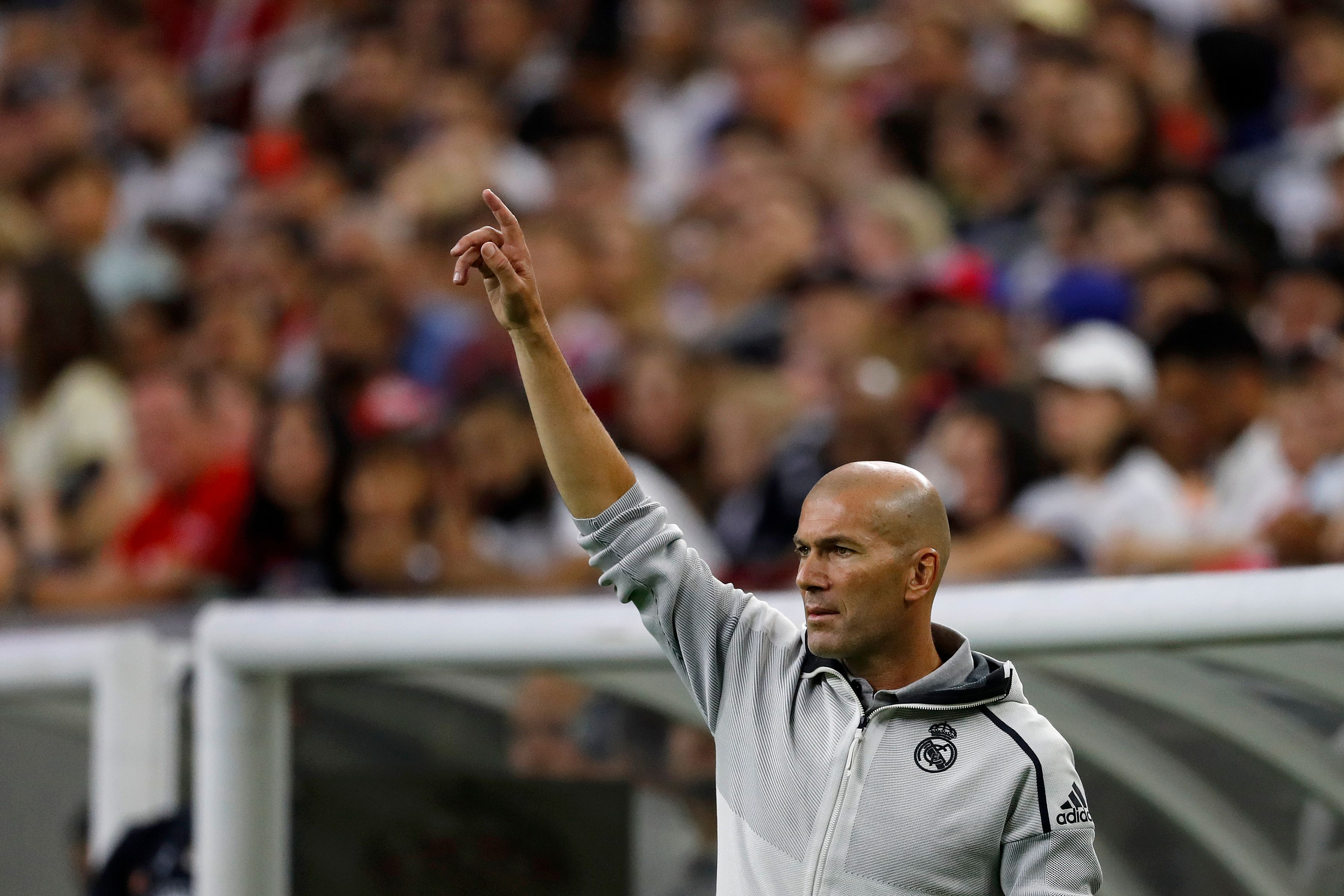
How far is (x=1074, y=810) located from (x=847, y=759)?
0.93ft

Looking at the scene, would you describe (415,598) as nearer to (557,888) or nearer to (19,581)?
(557,888)

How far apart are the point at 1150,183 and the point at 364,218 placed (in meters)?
3.77

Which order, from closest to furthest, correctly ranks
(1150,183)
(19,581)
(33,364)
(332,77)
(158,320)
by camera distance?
(1150,183) < (19,581) < (33,364) < (158,320) < (332,77)

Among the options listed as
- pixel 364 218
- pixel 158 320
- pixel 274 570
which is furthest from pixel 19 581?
pixel 364 218

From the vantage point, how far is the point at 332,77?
9688 millimetres

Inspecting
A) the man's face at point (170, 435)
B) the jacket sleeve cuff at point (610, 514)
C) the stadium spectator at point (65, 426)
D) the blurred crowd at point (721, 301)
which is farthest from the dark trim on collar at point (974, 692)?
the stadium spectator at point (65, 426)

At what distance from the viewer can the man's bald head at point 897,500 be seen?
2.36 meters

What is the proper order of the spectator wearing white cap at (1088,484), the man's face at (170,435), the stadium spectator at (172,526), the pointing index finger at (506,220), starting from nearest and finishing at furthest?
the pointing index finger at (506,220) → the spectator wearing white cap at (1088,484) → the stadium spectator at (172,526) → the man's face at (170,435)

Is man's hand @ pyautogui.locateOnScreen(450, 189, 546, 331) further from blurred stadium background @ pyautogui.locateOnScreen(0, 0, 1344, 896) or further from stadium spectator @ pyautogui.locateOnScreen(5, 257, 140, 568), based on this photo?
stadium spectator @ pyautogui.locateOnScreen(5, 257, 140, 568)

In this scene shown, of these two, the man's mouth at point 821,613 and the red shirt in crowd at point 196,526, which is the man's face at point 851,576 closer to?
the man's mouth at point 821,613

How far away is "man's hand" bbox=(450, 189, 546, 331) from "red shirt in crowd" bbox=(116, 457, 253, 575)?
3881 mm

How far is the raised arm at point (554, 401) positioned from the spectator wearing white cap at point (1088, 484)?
7.43 ft

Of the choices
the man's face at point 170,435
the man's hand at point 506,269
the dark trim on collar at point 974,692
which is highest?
the man's face at point 170,435

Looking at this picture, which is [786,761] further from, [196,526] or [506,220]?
[196,526]
